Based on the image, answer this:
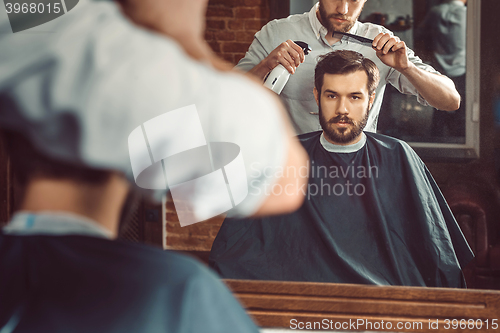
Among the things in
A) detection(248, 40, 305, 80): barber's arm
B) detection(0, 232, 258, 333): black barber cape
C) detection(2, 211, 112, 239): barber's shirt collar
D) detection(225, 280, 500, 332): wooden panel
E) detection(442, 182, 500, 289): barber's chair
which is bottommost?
detection(225, 280, 500, 332): wooden panel

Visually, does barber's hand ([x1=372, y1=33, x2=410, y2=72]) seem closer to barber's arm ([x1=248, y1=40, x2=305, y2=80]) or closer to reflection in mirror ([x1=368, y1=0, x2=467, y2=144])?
reflection in mirror ([x1=368, y1=0, x2=467, y2=144])

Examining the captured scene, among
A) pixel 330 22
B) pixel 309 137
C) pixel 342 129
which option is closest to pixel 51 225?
pixel 309 137

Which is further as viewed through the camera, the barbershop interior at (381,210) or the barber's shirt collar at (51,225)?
the barbershop interior at (381,210)

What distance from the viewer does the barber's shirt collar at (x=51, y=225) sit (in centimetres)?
75

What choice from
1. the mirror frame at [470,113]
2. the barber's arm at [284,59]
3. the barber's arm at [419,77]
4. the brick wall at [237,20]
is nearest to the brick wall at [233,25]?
the brick wall at [237,20]

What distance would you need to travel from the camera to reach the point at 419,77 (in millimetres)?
2105

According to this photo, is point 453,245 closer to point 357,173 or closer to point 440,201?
point 440,201

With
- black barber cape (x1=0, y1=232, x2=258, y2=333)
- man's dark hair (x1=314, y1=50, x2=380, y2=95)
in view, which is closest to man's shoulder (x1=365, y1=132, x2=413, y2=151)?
man's dark hair (x1=314, y1=50, x2=380, y2=95)

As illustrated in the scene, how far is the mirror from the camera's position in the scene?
2.07 meters

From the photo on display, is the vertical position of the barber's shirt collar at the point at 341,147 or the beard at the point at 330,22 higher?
the beard at the point at 330,22

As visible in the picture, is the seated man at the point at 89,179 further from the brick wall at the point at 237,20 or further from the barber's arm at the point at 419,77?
the barber's arm at the point at 419,77

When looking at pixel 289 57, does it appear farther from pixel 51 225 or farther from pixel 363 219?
pixel 51 225

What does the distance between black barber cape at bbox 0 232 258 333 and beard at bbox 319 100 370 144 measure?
1.54 m

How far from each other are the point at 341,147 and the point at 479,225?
78 centimetres
